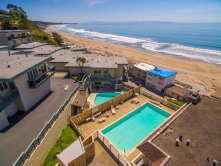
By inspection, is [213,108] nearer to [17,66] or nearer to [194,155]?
[194,155]

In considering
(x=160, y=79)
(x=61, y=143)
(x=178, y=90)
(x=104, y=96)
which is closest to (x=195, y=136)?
(x=61, y=143)

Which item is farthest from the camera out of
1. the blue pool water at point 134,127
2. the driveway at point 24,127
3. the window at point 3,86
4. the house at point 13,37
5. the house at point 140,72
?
the house at point 13,37

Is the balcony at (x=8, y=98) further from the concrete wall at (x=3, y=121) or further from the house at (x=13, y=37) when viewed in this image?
the house at (x=13, y=37)

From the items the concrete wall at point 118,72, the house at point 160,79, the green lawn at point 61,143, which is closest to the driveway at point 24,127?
the green lawn at point 61,143

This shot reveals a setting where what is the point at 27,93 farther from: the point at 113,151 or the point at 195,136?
the point at 195,136

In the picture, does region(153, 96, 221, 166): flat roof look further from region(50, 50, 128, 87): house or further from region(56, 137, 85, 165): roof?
region(50, 50, 128, 87): house

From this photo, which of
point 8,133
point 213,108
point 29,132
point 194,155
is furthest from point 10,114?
point 213,108

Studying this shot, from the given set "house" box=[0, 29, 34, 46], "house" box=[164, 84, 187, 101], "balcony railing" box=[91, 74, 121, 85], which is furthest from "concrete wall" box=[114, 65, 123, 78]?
"house" box=[0, 29, 34, 46]
